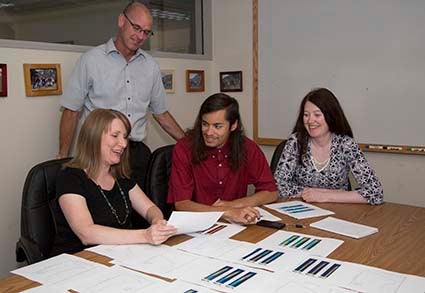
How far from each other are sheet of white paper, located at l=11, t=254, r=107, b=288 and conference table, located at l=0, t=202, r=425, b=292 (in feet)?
0.09

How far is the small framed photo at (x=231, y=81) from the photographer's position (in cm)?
370

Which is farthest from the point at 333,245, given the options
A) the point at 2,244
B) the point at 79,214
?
the point at 2,244

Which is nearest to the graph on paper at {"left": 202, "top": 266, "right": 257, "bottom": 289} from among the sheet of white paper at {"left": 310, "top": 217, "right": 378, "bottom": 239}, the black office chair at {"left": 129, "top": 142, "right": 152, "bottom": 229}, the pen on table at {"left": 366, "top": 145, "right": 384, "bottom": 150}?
the sheet of white paper at {"left": 310, "top": 217, "right": 378, "bottom": 239}

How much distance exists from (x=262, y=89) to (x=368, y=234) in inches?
81.5

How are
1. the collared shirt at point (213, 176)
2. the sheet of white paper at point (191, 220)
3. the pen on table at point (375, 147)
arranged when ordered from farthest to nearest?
the pen on table at point (375, 147), the collared shirt at point (213, 176), the sheet of white paper at point (191, 220)

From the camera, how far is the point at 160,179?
2.26 m

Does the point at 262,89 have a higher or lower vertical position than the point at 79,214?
higher

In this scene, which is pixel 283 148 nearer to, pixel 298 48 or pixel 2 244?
pixel 298 48

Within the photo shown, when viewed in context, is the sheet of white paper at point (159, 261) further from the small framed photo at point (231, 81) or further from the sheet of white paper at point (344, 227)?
the small framed photo at point (231, 81)

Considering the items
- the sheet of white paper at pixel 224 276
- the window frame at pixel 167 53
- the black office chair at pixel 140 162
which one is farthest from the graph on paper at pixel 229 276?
the window frame at pixel 167 53

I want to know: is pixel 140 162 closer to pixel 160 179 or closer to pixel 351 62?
pixel 160 179

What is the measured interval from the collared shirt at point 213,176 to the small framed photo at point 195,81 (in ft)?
4.70

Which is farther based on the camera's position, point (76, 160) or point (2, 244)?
point (2, 244)

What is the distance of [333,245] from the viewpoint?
5.00ft
